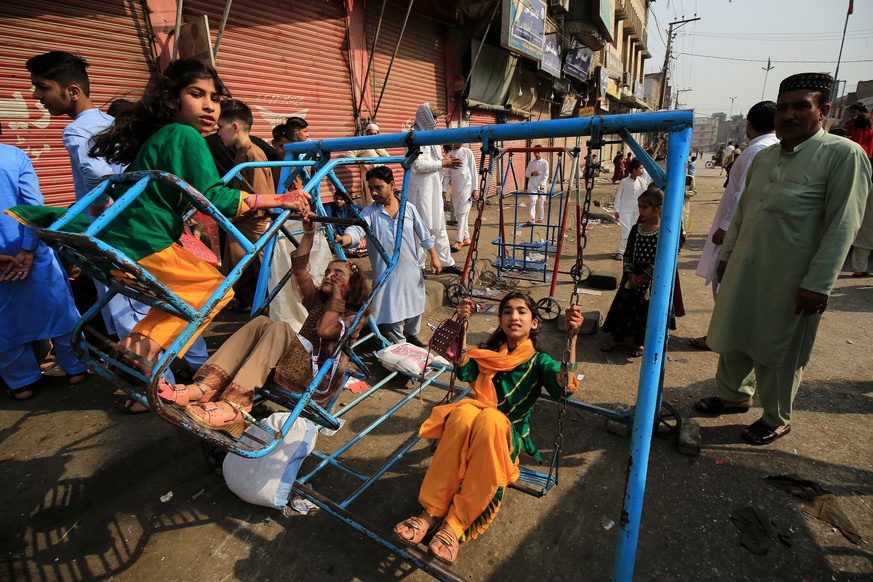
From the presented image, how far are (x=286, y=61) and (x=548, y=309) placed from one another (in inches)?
209

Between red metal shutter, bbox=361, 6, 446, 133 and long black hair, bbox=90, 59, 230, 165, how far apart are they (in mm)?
6266

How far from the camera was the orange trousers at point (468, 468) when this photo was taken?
1.97 m

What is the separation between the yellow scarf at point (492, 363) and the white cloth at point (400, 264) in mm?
1580

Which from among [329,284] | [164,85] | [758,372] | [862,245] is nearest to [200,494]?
[329,284]

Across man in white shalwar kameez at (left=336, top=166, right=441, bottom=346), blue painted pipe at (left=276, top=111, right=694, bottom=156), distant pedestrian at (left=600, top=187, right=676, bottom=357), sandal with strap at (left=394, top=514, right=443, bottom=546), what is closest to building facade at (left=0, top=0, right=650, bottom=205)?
blue painted pipe at (left=276, top=111, right=694, bottom=156)

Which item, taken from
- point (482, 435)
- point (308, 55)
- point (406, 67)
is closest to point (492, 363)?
point (482, 435)

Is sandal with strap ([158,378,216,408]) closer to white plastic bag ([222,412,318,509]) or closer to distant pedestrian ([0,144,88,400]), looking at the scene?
white plastic bag ([222,412,318,509])

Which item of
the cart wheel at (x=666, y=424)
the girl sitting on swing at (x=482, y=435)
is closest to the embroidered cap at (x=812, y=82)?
the girl sitting on swing at (x=482, y=435)

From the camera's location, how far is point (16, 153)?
2.88m

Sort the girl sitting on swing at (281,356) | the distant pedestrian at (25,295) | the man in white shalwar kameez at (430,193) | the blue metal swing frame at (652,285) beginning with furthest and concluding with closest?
the man in white shalwar kameez at (430,193) → the distant pedestrian at (25,295) → the girl sitting on swing at (281,356) → the blue metal swing frame at (652,285)

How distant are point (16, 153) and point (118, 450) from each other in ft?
7.07

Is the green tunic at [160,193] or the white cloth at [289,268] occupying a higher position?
the green tunic at [160,193]

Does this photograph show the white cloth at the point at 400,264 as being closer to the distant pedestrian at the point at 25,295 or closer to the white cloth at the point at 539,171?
the distant pedestrian at the point at 25,295

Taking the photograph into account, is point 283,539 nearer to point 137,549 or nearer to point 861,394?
point 137,549
